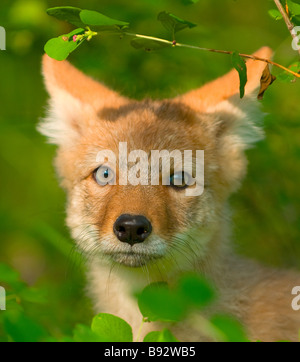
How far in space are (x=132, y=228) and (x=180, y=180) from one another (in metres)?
0.75

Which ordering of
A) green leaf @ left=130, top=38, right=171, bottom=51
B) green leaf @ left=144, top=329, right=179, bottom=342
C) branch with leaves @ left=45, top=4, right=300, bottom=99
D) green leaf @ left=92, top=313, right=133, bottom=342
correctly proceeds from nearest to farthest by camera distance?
green leaf @ left=144, top=329, right=179, bottom=342
green leaf @ left=92, top=313, right=133, bottom=342
branch with leaves @ left=45, top=4, right=300, bottom=99
green leaf @ left=130, top=38, right=171, bottom=51

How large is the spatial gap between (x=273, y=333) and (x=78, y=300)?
100 inches

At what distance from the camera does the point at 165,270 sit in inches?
157

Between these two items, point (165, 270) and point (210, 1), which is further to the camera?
point (210, 1)

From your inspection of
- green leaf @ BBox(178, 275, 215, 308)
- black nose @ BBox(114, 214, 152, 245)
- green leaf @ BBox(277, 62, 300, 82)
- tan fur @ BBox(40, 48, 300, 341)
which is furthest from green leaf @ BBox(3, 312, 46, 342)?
green leaf @ BBox(277, 62, 300, 82)

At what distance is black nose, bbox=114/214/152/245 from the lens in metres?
3.37

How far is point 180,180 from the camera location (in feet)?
13.1

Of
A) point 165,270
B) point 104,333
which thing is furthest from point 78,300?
point 104,333

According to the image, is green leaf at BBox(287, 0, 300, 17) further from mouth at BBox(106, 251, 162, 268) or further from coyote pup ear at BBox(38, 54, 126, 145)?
coyote pup ear at BBox(38, 54, 126, 145)

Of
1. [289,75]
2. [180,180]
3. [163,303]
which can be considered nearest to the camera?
[163,303]

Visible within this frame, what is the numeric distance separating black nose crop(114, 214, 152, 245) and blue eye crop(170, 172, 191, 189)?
0.62 meters

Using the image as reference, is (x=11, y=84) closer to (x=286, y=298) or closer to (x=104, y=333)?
(x=286, y=298)

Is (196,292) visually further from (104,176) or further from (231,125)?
(231,125)

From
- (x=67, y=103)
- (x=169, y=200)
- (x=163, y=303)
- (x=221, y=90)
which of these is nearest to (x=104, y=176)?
(x=169, y=200)
